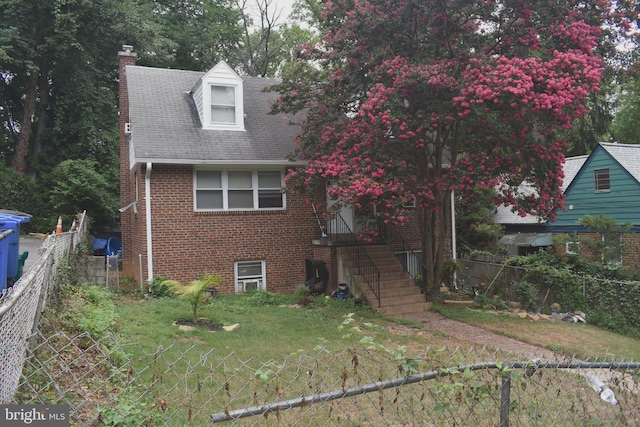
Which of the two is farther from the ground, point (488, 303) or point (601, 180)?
point (601, 180)

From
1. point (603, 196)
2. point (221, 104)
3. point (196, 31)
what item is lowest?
point (603, 196)

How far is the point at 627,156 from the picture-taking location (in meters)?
18.9

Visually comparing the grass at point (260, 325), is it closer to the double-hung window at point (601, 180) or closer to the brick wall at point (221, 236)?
the brick wall at point (221, 236)

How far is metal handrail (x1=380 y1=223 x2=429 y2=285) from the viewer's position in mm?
14939

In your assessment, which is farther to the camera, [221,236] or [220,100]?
[220,100]

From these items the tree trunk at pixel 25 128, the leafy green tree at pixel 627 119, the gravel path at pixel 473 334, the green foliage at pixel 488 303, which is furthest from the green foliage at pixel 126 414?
the leafy green tree at pixel 627 119

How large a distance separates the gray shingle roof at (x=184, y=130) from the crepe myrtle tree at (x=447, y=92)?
7.43 ft

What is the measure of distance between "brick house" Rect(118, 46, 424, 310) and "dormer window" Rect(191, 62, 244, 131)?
3cm

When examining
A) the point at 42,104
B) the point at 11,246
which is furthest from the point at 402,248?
the point at 42,104

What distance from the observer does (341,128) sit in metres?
11.8

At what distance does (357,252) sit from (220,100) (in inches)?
242

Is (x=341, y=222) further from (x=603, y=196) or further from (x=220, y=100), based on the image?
(x=603, y=196)

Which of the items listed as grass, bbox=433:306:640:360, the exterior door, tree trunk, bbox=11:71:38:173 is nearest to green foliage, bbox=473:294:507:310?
grass, bbox=433:306:640:360

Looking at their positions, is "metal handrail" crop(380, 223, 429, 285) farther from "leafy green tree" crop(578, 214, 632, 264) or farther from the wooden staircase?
"leafy green tree" crop(578, 214, 632, 264)
